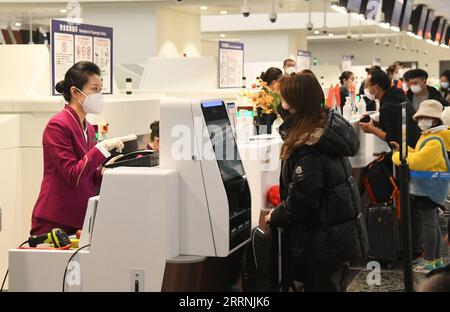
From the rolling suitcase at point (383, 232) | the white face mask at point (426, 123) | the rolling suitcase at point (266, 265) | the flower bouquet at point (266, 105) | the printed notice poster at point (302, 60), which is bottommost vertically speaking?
the rolling suitcase at point (383, 232)

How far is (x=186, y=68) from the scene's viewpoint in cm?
1067

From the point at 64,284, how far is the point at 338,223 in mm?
1221

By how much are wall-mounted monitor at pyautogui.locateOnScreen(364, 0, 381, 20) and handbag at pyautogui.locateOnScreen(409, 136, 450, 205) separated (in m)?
5.87

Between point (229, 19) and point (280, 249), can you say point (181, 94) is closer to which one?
point (280, 249)

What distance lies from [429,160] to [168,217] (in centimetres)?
317

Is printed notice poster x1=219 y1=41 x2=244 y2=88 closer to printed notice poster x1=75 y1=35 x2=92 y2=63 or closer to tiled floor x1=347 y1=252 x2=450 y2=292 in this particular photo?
printed notice poster x1=75 y1=35 x2=92 y2=63

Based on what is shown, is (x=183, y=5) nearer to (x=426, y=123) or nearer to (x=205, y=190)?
(x=426, y=123)

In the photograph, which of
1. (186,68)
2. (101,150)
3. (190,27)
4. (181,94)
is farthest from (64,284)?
(190,27)

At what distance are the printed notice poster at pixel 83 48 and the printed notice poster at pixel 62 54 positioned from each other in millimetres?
85

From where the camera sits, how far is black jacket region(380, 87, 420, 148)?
610cm

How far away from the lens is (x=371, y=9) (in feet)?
36.9

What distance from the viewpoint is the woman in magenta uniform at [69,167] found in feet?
11.6

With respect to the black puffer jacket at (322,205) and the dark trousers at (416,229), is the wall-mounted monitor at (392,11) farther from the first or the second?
the black puffer jacket at (322,205)

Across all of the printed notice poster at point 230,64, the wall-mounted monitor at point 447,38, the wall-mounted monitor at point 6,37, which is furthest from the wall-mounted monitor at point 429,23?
the wall-mounted monitor at point 6,37
